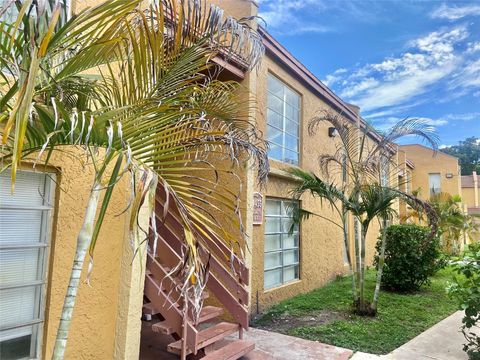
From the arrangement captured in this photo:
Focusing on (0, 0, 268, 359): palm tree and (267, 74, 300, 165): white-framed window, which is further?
(267, 74, 300, 165): white-framed window

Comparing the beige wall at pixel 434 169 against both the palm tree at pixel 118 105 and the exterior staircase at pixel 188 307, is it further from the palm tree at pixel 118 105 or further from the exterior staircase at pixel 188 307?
the palm tree at pixel 118 105

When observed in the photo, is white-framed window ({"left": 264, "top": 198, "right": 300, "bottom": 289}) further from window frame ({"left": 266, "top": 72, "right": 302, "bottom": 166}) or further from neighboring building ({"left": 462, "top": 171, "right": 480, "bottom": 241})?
neighboring building ({"left": 462, "top": 171, "right": 480, "bottom": 241})

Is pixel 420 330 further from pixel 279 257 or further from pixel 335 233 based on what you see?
pixel 335 233

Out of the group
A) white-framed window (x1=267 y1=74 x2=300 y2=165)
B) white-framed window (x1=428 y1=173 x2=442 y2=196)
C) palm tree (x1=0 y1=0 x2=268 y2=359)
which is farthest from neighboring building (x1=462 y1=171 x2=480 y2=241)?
palm tree (x1=0 y1=0 x2=268 y2=359)

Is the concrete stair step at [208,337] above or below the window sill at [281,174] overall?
below

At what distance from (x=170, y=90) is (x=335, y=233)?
9928 millimetres

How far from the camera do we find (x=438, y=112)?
2859 cm

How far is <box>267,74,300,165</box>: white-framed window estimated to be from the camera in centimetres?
877

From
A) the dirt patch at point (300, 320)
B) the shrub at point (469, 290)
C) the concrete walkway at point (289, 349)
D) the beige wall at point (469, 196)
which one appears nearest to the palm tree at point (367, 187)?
the dirt patch at point (300, 320)

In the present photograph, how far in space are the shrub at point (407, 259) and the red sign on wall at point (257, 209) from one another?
477 cm

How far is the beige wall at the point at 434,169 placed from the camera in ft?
91.2

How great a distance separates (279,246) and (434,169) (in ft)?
79.3

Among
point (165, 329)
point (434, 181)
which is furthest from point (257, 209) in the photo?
point (434, 181)

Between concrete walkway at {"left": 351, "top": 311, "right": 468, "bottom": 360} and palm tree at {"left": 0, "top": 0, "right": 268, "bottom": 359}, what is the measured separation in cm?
441
